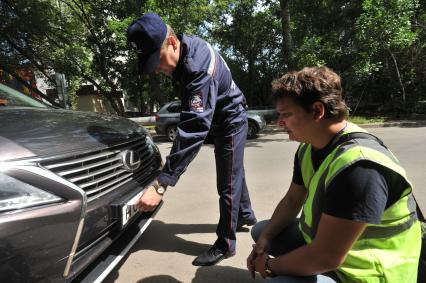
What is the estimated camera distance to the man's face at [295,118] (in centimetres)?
164

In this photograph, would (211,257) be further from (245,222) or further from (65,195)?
(65,195)

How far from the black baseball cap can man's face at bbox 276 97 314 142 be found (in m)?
0.92

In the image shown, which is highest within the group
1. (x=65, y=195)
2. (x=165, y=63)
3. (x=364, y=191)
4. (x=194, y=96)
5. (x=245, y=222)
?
(x=165, y=63)

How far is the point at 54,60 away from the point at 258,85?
11.1 m

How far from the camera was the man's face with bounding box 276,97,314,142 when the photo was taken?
1636 mm

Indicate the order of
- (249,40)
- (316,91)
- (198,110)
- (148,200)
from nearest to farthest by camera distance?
(316,91) < (148,200) < (198,110) < (249,40)

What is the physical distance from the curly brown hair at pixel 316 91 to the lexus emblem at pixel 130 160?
133 centimetres

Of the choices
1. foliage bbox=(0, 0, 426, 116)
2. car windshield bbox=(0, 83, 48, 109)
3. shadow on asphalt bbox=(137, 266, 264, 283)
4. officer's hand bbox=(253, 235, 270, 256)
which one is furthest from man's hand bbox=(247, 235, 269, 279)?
foliage bbox=(0, 0, 426, 116)

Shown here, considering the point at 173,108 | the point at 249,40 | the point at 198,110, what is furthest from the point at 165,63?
the point at 249,40

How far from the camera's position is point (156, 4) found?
49.5 ft

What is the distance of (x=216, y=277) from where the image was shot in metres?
2.80

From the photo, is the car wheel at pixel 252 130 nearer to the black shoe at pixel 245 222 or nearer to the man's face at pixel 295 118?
the black shoe at pixel 245 222

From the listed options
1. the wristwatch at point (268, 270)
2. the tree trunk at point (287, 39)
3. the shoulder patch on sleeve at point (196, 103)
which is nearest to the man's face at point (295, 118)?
the wristwatch at point (268, 270)

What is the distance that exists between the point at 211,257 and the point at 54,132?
1510 millimetres
